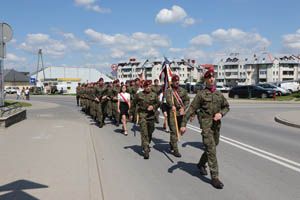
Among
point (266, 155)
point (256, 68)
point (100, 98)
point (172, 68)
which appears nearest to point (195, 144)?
point (266, 155)

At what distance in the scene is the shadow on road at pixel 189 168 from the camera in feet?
16.5

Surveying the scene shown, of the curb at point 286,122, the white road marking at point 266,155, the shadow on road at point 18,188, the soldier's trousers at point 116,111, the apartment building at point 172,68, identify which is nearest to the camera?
the shadow on road at point 18,188

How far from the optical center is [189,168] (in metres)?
5.61

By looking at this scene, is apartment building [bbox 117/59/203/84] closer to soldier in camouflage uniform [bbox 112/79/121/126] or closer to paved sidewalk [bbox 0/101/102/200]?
soldier in camouflage uniform [bbox 112/79/121/126]

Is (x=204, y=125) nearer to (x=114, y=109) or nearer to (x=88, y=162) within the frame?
(x=88, y=162)

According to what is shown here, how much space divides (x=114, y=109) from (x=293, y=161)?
24.8 feet

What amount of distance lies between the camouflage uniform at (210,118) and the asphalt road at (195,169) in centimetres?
43

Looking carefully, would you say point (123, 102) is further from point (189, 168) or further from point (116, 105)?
point (189, 168)

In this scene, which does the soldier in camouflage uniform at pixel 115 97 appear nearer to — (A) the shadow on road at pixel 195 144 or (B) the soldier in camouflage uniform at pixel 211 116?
(A) the shadow on road at pixel 195 144

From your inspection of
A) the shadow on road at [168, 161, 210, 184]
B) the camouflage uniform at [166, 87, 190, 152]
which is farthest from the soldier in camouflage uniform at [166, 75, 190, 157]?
the shadow on road at [168, 161, 210, 184]

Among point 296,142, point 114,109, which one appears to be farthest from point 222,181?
point 114,109

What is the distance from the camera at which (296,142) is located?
8352 mm

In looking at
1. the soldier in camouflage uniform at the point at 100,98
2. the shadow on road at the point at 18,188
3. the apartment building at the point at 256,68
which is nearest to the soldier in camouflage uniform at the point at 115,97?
the soldier in camouflage uniform at the point at 100,98

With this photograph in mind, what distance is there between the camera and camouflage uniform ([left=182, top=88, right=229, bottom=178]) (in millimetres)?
4551
